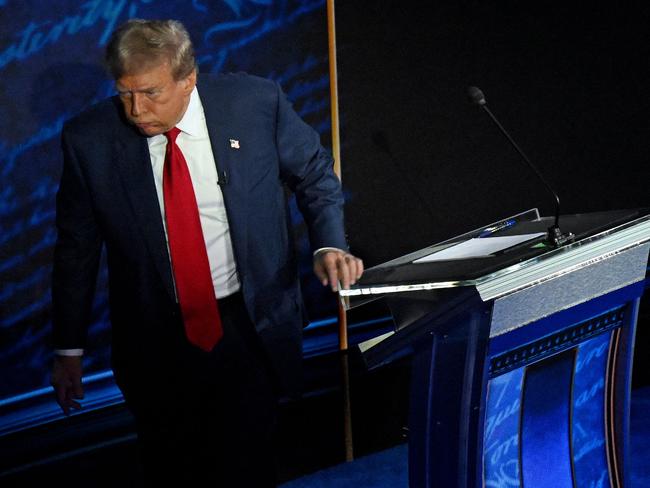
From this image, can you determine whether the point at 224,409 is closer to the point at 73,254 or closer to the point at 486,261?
the point at 73,254

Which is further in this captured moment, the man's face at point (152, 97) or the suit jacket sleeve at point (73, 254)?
the suit jacket sleeve at point (73, 254)

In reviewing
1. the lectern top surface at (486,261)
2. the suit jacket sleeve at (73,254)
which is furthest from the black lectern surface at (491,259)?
the suit jacket sleeve at (73,254)

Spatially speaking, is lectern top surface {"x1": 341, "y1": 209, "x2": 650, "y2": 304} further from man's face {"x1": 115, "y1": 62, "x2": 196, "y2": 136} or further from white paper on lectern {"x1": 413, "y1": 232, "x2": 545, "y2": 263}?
man's face {"x1": 115, "y1": 62, "x2": 196, "y2": 136}

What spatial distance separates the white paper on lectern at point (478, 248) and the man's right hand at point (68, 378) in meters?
0.83

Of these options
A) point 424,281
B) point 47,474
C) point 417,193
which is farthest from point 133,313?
point 417,193

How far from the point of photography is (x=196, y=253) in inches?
72.7

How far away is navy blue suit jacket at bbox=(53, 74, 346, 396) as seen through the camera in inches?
73.3

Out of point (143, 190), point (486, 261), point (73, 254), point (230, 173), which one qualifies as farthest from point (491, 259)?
point (73, 254)

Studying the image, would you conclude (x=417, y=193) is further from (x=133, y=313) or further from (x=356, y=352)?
(x=133, y=313)

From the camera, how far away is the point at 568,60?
3.21 meters

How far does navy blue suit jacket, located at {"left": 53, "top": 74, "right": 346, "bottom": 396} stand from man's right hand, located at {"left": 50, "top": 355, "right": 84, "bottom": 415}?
36 mm

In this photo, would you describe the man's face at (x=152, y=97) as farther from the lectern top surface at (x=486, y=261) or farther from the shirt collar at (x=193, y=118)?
the lectern top surface at (x=486, y=261)

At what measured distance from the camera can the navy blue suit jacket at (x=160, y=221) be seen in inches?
73.3

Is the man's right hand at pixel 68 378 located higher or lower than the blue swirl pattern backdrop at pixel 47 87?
lower
